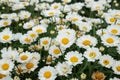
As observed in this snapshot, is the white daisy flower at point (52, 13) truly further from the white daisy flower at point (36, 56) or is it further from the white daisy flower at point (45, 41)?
the white daisy flower at point (36, 56)

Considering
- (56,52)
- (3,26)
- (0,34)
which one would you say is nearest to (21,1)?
(3,26)

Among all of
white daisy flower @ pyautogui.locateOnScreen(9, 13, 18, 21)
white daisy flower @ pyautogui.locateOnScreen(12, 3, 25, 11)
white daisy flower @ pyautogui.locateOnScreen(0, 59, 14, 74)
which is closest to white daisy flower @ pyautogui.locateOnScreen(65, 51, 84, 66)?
white daisy flower @ pyautogui.locateOnScreen(0, 59, 14, 74)

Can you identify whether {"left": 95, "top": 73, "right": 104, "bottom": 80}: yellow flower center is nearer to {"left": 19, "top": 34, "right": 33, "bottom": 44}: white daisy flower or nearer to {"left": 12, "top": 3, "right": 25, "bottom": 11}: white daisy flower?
{"left": 19, "top": 34, "right": 33, "bottom": 44}: white daisy flower

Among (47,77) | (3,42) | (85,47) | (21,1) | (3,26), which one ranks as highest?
(21,1)

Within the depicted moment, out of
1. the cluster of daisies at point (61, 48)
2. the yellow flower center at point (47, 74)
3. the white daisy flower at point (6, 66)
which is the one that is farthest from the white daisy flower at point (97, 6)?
the white daisy flower at point (6, 66)

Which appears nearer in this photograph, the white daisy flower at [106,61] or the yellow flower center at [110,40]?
the white daisy flower at [106,61]

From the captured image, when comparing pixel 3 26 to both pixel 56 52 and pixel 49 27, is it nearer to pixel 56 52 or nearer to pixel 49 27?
pixel 49 27

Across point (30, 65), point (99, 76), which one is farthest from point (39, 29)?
point (99, 76)
